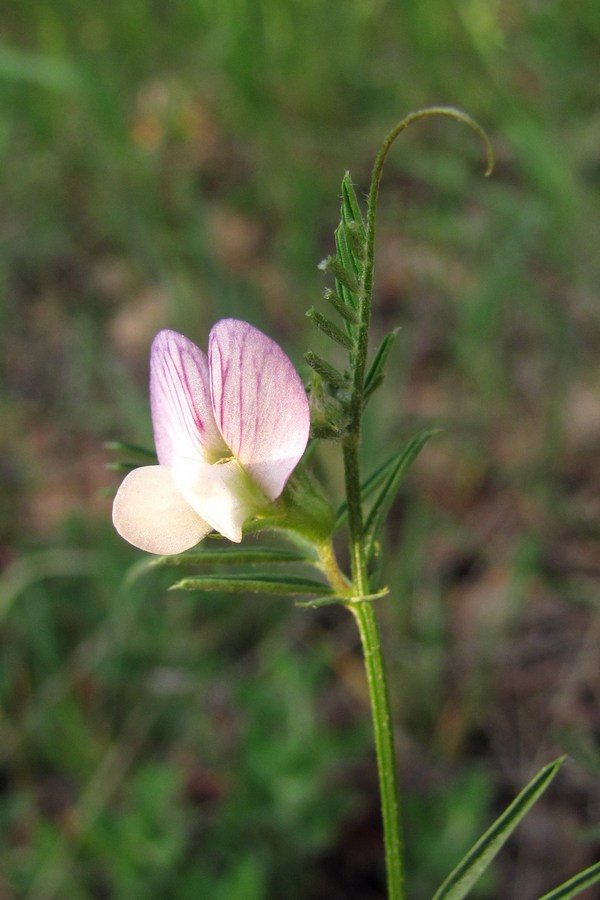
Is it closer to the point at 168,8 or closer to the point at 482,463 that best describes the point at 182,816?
the point at 482,463

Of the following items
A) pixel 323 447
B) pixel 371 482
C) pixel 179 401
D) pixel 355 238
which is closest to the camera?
pixel 355 238

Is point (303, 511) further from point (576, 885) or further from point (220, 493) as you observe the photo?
point (576, 885)

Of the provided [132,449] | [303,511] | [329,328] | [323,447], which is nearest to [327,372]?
[329,328]

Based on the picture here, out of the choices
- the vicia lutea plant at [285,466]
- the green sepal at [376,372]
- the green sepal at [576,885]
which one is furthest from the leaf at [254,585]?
the green sepal at [576,885]

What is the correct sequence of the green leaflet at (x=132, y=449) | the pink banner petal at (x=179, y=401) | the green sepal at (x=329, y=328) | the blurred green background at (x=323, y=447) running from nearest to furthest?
1. the green sepal at (x=329, y=328)
2. the pink banner petal at (x=179, y=401)
3. the green leaflet at (x=132, y=449)
4. the blurred green background at (x=323, y=447)

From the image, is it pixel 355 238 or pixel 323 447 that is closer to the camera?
pixel 355 238

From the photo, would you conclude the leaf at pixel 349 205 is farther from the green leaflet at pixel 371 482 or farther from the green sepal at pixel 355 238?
the green leaflet at pixel 371 482
